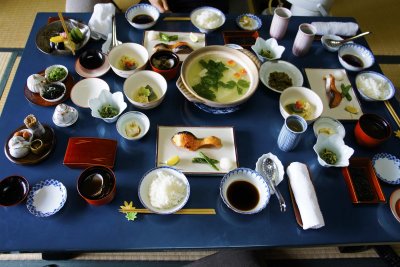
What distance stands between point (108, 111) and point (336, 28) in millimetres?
1867

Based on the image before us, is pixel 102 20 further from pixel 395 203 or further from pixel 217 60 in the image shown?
pixel 395 203

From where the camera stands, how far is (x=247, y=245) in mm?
1483

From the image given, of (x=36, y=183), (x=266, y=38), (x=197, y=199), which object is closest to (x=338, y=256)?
(x=197, y=199)

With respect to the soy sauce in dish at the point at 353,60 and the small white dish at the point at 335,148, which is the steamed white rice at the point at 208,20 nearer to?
the soy sauce in dish at the point at 353,60

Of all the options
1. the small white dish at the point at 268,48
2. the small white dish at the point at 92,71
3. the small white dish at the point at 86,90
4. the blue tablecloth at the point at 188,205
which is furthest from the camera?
the small white dish at the point at 268,48

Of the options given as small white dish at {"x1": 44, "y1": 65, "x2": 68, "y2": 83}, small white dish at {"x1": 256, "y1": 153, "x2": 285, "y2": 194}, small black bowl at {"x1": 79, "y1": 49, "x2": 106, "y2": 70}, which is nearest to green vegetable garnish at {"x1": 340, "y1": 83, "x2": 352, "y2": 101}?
small white dish at {"x1": 256, "y1": 153, "x2": 285, "y2": 194}

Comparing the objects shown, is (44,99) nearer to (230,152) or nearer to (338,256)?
(230,152)

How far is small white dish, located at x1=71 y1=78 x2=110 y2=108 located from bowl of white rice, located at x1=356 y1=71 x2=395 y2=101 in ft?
5.70

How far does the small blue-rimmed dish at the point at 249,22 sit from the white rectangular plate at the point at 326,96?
56 cm

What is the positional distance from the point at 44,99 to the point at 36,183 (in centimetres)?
57

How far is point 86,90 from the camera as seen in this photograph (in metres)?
1.99

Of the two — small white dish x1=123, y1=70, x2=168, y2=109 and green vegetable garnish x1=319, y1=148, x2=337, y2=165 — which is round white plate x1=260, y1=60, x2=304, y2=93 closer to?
green vegetable garnish x1=319, y1=148, x2=337, y2=165

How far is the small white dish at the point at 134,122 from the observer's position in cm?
178

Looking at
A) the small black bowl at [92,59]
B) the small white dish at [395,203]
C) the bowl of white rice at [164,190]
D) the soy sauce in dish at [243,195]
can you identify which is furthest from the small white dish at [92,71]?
the small white dish at [395,203]
